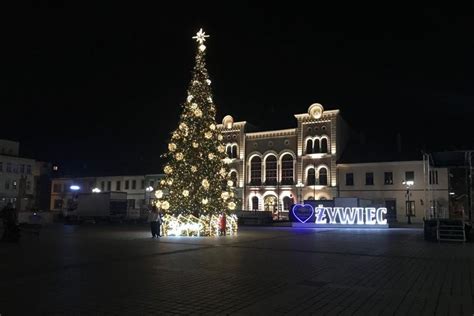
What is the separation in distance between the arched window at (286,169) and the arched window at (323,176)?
414 centimetres

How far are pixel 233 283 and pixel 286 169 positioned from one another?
165 feet

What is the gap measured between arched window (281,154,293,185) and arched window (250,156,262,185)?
3534 mm

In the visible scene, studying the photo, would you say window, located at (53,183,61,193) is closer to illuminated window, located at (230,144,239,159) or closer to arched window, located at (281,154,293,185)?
illuminated window, located at (230,144,239,159)

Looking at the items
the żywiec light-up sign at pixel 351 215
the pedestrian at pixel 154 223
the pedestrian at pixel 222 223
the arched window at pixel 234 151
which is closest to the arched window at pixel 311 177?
the arched window at pixel 234 151

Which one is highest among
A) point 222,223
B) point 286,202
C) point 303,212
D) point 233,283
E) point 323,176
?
point 323,176

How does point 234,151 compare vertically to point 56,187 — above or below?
above

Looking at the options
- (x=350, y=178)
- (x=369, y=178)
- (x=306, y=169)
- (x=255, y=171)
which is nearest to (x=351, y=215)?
(x=369, y=178)

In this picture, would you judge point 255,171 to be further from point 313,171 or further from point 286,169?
point 313,171

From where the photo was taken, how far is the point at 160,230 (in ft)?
75.0

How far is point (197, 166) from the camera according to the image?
2314 cm

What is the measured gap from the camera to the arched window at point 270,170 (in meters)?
58.8

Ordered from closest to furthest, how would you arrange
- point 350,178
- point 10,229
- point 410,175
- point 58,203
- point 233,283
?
point 233,283 → point 10,229 → point 410,175 → point 350,178 → point 58,203

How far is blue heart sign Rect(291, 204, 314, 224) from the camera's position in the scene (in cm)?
3722

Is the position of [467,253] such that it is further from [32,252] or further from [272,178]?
[272,178]
